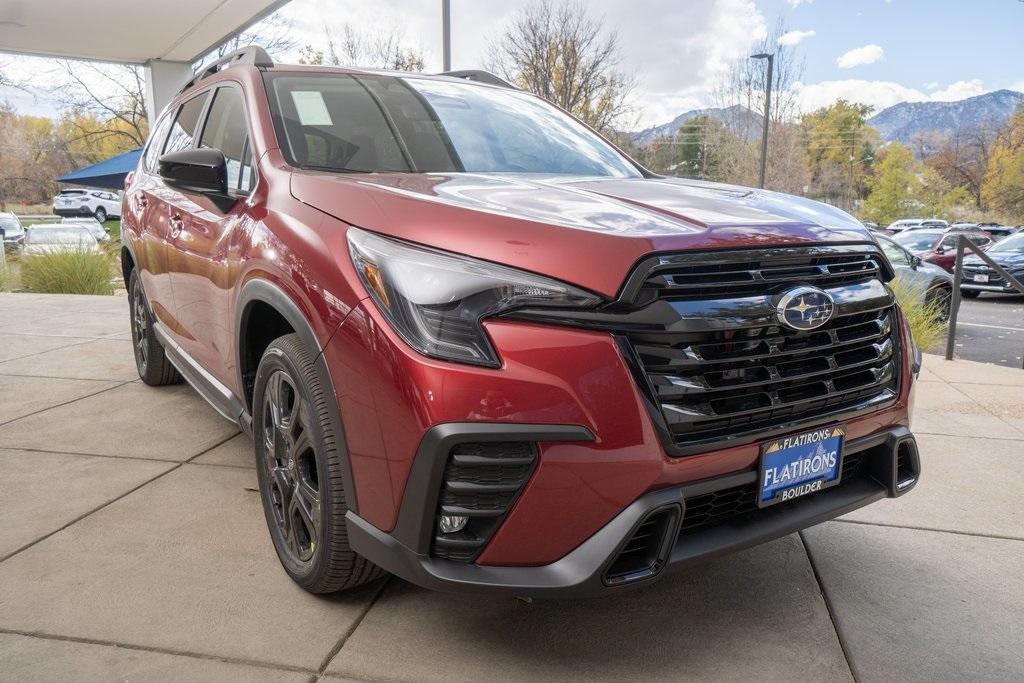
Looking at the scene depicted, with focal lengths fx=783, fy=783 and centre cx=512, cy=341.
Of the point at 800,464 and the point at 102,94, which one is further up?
the point at 102,94

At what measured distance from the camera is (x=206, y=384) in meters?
3.51

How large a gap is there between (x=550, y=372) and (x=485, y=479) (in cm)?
30

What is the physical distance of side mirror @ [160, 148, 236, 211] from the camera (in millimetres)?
2852

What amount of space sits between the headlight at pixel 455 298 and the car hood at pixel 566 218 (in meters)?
0.03

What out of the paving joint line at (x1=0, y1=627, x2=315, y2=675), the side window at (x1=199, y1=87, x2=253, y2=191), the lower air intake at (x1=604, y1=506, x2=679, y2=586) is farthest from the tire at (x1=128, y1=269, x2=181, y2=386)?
the lower air intake at (x1=604, y1=506, x2=679, y2=586)

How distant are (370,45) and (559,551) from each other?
25246 millimetres

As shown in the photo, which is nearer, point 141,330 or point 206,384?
point 206,384

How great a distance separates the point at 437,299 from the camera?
6.29ft

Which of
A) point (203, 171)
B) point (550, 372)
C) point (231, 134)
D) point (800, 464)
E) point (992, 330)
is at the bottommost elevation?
point (992, 330)

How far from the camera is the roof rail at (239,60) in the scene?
340cm

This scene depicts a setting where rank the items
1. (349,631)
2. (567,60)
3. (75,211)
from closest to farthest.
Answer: (349,631) → (567,60) → (75,211)

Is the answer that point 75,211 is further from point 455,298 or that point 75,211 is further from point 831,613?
point 831,613

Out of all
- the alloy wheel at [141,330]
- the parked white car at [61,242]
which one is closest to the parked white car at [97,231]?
the parked white car at [61,242]

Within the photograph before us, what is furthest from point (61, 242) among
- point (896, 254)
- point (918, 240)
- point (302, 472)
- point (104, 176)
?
point (918, 240)
